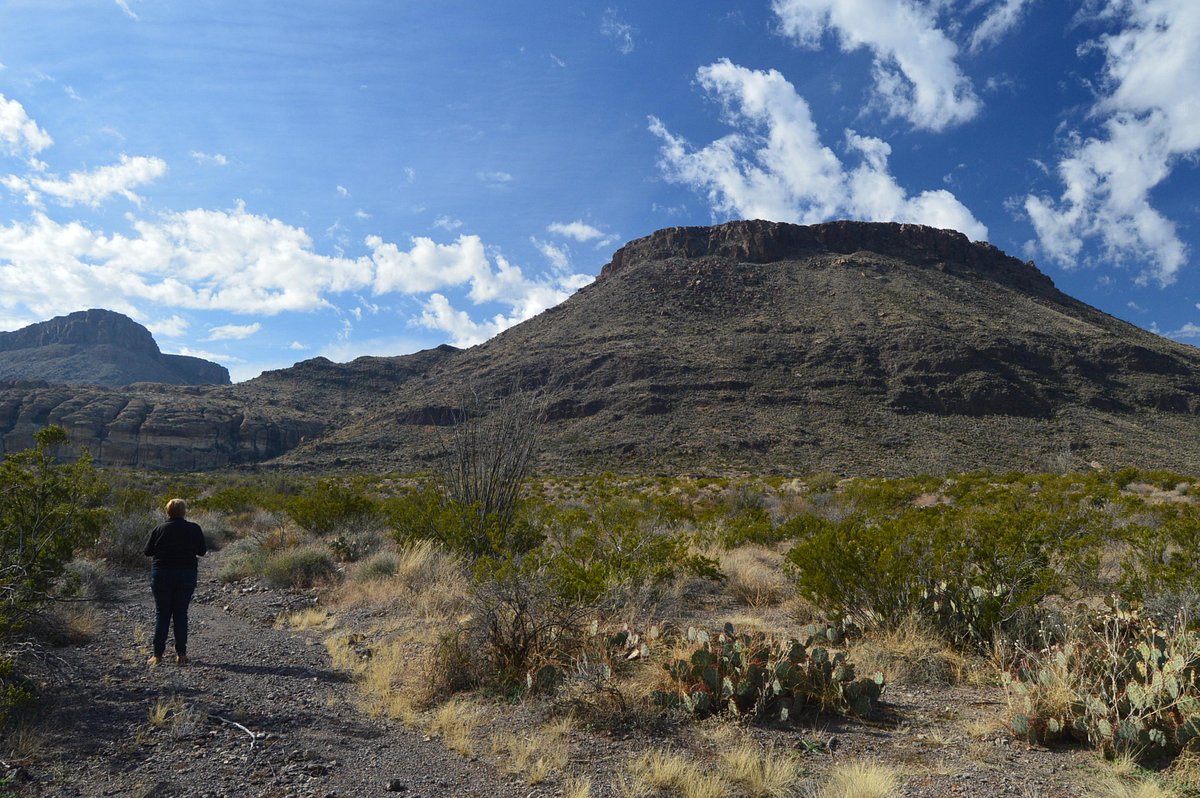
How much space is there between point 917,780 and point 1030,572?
3220mm

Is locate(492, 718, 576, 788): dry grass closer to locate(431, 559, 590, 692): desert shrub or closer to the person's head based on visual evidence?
locate(431, 559, 590, 692): desert shrub

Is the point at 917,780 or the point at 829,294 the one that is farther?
the point at 829,294

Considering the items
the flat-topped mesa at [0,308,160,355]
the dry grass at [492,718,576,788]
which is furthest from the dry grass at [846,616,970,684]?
the flat-topped mesa at [0,308,160,355]

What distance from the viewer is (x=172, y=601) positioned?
643 centimetres

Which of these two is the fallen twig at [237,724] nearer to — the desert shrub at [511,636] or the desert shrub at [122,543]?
the desert shrub at [511,636]

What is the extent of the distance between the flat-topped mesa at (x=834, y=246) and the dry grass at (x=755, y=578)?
6128cm

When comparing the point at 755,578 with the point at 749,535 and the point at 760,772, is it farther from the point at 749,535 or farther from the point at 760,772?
the point at 760,772

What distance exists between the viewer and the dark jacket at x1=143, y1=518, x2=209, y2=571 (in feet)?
21.5

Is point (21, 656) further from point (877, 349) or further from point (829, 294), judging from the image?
point (829, 294)

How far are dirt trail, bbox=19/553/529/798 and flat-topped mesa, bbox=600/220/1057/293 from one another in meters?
67.1

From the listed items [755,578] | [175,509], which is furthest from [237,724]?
[755,578]

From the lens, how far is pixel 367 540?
39.5ft

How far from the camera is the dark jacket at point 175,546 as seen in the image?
6.54m

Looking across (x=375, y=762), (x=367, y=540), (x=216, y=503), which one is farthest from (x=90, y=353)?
(x=375, y=762)
